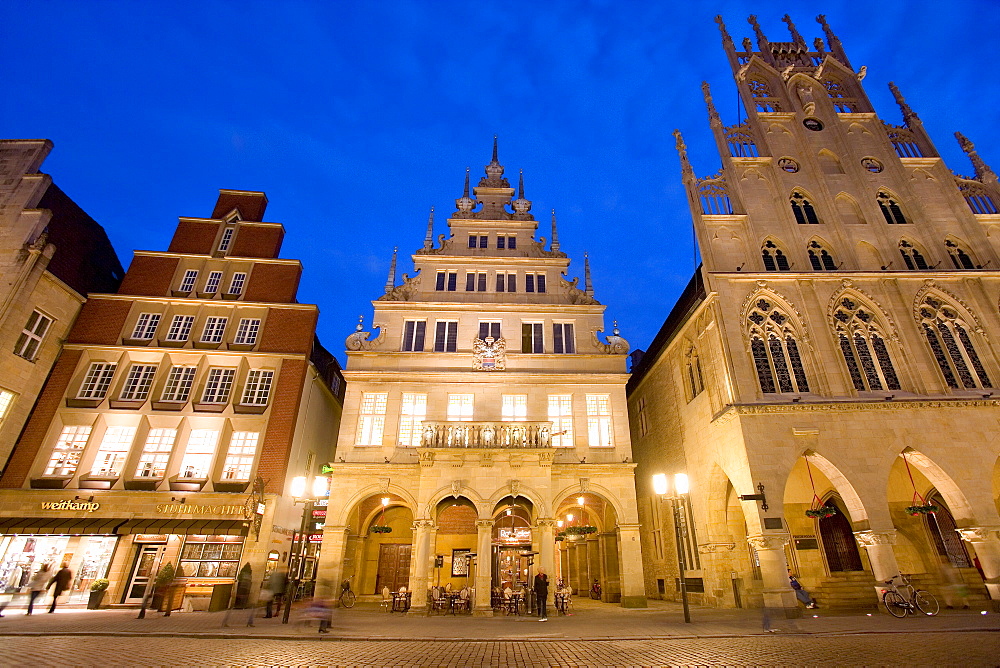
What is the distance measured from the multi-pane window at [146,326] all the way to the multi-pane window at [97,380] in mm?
1883

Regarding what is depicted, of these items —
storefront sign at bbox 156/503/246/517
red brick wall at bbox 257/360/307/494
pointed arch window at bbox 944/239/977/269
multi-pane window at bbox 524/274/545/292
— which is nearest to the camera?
storefront sign at bbox 156/503/246/517

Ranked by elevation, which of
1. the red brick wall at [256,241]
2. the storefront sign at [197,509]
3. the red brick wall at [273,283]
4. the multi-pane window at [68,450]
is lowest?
the storefront sign at [197,509]

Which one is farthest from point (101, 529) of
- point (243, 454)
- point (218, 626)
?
point (218, 626)

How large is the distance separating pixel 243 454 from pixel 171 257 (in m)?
13.1

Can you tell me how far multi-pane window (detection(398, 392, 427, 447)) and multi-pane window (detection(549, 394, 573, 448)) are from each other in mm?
6681

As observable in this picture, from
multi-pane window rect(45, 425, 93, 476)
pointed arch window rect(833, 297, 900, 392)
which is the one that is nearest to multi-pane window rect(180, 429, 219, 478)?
multi-pane window rect(45, 425, 93, 476)

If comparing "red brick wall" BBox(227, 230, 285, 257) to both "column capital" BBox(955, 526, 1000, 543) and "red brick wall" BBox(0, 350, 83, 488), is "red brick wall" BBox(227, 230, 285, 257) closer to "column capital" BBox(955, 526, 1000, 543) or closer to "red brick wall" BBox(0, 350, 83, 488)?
"red brick wall" BBox(0, 350, 83, 488)

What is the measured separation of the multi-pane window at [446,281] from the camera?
27.7m

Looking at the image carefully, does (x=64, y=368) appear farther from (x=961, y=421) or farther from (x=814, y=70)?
(x=814, y=70)

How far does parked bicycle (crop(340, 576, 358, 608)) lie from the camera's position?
22.2 metres

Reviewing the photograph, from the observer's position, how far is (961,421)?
1939 cm

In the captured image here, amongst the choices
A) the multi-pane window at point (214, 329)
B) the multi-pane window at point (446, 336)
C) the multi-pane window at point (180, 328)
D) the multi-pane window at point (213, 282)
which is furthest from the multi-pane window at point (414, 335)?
the multi-pane window at point (180, 328)

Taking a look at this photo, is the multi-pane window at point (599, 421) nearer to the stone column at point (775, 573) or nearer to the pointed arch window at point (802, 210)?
the stone column at point (775, 573)

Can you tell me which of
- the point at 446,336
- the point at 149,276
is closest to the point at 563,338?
the point at 446,336
